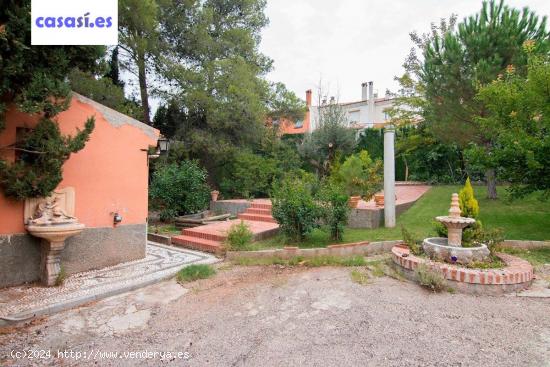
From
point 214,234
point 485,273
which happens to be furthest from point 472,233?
point 214,234

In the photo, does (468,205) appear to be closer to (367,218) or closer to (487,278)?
(487,278)

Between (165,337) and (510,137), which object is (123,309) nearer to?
(165,337)

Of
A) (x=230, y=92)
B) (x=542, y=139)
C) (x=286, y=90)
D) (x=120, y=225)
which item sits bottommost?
(x=120, y=225)

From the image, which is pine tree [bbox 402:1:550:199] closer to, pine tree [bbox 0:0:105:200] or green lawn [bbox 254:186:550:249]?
green lawn [bbox 254:186:550:249]

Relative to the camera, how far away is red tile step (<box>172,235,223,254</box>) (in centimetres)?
828

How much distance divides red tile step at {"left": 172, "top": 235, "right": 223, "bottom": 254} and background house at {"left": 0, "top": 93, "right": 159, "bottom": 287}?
154cm

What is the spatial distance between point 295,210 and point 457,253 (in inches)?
136

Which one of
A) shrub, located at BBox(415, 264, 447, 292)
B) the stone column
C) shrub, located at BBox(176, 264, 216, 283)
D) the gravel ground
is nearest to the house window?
shrub, located at BBox(176, 264, 216, 283)

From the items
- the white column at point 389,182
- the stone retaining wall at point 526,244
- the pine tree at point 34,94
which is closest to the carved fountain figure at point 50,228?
the pine tree at point 34,94

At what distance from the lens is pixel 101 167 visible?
668cm

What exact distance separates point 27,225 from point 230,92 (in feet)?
32.0

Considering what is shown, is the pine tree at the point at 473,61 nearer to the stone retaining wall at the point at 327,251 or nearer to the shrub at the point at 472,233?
the shrub at the point at 472,233

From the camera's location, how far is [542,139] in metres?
Answer: 7.06

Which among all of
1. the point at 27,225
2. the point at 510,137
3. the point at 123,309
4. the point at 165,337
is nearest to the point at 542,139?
the point at 510,137
